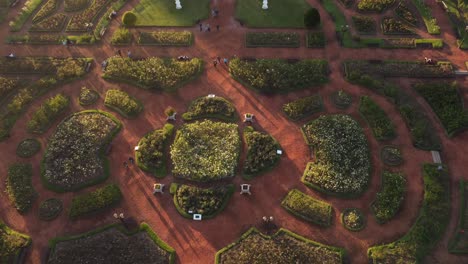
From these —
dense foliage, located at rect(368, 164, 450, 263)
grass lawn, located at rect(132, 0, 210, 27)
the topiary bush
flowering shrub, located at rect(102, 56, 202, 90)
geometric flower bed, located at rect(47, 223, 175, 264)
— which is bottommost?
geometric flower bed, located at rect(47, 223, 175, 264)

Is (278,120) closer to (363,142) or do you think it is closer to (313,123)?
(313,123)

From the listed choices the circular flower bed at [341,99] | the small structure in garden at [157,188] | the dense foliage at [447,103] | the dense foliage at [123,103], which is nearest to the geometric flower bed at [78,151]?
the dense foliage at [123,103]

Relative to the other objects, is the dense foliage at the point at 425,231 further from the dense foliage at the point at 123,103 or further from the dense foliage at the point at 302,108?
the dense foliage at the point at 123,103

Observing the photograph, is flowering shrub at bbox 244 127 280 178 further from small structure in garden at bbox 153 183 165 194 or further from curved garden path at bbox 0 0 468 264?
small structure in garden at bbox 153 183 165 194

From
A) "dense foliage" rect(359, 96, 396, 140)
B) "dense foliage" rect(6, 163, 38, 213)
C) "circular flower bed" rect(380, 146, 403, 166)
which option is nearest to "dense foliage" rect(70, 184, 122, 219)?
"dense foliage" rect(6, 163, 38, 213)

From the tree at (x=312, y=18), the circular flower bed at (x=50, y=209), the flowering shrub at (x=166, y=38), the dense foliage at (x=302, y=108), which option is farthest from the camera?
the flowering shrub at (x=166, y=38)

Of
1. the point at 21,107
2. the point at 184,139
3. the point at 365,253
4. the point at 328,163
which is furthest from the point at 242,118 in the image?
the point at 21,107
